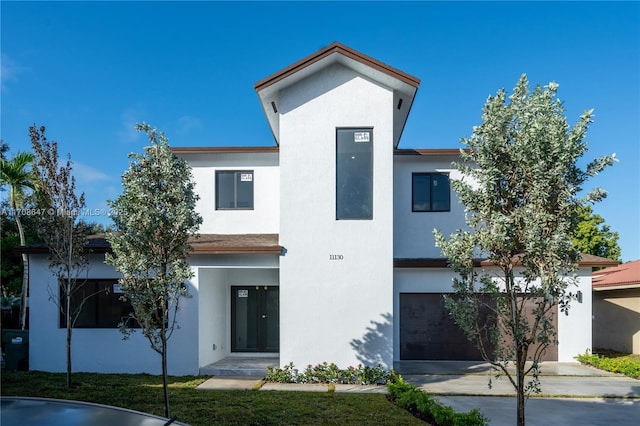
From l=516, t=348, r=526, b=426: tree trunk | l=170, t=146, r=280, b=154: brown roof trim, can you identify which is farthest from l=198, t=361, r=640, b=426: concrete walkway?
l=170, t=146, r=280, b=154: brown roof trim

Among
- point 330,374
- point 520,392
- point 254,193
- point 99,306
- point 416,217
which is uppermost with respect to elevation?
point 254,193

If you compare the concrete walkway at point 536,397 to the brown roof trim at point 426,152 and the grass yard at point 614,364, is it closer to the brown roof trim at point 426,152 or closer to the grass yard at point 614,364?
the grass yard at point 614,364

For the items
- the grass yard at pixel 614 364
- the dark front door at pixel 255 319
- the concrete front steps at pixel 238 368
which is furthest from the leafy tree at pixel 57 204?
the grass yard at pixel 614 364

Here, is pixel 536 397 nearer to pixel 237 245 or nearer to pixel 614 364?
pixel 614 364

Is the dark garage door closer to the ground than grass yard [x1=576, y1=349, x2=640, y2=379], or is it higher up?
higher up

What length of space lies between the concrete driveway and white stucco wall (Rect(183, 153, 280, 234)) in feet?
20.6

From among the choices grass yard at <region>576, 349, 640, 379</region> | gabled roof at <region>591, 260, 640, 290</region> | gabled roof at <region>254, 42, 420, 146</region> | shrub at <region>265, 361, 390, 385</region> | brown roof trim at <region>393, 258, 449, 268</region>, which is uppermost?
gabled roof at <region>254, 42, 420, 146</region>

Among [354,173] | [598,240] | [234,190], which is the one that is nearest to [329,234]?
[354,173]

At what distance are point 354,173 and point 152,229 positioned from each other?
593cm

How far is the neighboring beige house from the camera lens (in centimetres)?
1644

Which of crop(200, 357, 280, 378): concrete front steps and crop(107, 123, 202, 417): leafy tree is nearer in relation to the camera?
crop(107, 123, 202, 417): leafy tree

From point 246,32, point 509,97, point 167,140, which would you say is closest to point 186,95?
point 246,32

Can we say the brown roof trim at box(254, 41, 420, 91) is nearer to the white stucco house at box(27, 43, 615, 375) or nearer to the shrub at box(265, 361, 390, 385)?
the white stucco house at box(27, 43, 615, 375)

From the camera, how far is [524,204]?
584 cm
